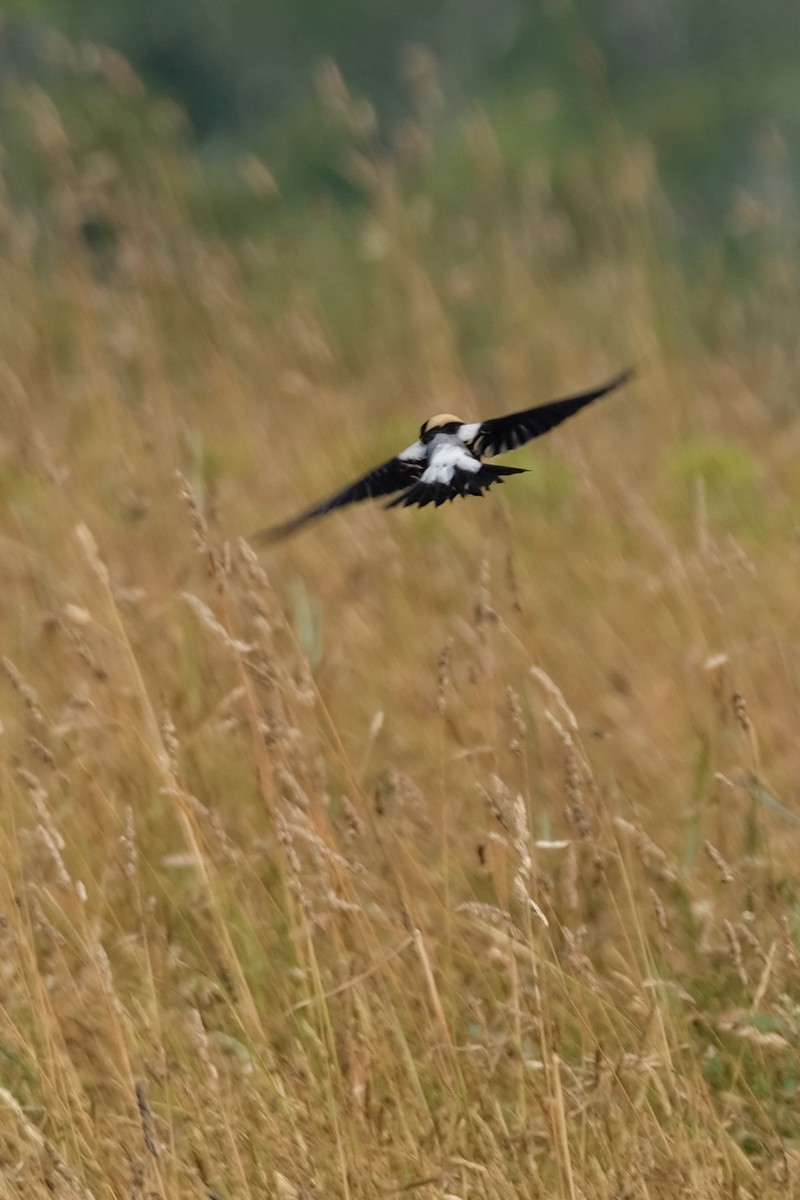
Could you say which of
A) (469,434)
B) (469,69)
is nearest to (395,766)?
(469,434)

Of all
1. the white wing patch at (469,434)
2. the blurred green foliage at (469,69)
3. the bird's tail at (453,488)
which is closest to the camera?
the bird's tail at (453,488)

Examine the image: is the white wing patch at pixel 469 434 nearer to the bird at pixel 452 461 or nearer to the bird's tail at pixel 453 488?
the bird at pixel 452 461

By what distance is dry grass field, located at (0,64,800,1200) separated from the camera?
1.50 meters

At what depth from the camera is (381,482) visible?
1.73 metres

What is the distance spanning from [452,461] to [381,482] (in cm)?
18

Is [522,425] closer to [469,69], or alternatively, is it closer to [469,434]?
[469,434]

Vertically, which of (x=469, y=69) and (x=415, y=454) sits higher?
(x=469, y=69)

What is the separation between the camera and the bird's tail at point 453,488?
57.6 inches

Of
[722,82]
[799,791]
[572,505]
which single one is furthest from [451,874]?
[722,82]

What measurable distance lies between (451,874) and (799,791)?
1.60ft

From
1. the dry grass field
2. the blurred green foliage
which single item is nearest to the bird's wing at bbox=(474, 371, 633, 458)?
the dry grass field

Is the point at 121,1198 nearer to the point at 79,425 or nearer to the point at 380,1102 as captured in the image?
the point at 380,1102


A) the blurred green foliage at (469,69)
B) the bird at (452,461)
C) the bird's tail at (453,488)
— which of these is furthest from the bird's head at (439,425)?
the blurred green foliage at (469,69)

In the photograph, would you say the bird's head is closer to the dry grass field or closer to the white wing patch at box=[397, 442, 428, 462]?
the white wing patch at box=[397, 442, 428, 462]
